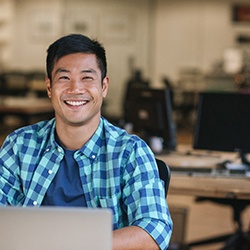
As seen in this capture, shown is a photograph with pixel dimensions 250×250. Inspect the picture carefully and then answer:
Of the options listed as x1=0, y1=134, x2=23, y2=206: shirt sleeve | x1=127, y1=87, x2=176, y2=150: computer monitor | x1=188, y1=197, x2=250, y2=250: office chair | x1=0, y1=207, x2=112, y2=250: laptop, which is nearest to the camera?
x1=0, y1=207, x2=112, y2=250: laptop

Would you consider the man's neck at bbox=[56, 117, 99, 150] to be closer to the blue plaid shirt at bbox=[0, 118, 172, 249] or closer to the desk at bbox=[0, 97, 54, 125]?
the blue plaid shirt at bbox=[0, 118, 172, 249]

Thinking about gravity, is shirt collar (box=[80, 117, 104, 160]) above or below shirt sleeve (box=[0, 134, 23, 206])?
above

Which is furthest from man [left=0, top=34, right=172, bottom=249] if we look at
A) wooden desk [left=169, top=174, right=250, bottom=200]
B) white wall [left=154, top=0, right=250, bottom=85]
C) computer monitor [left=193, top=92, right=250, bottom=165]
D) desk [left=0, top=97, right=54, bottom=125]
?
white wall [left=154, top=0, right=250, bottom=85]

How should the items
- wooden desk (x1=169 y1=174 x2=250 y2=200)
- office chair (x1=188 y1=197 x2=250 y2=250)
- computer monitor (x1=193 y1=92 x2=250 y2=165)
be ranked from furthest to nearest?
office chair (x1=188 y1=197 x2=250 y2=250), computer monitor (x1=193 y1=92 x2=250 y2=165), wooden desk (x1=169 y1=174 x2=250 y2=200)

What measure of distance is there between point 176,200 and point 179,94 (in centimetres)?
676

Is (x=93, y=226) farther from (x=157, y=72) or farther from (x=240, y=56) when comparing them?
(x=157, y=72)

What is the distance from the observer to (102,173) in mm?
2055

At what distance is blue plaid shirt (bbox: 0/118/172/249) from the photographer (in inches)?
77.0

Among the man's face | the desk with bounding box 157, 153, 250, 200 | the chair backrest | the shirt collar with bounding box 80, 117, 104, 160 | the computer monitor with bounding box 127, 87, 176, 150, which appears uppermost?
the man's face

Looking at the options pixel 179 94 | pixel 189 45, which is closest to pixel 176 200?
pixel 179 94

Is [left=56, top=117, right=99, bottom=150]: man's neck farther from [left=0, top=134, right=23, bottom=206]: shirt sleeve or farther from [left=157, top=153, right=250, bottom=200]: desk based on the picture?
[left=157, top=153, right=250, bottom=200]: desk

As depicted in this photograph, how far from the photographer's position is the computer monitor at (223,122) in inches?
149

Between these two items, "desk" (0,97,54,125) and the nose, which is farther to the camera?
"desk" (0,97,54,125)

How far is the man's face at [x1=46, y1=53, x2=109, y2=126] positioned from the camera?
2.01 m
